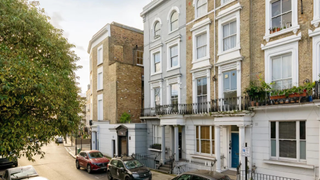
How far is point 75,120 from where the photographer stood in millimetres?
11117

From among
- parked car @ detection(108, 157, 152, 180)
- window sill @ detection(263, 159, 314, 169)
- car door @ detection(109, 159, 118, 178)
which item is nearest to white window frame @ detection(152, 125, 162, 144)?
parked car @ detection(108, 157, 152, 180)

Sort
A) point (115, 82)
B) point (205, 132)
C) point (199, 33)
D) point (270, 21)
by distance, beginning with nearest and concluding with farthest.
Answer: point (270, 21), point (205, 132), point (199, 33), point (115, 82)

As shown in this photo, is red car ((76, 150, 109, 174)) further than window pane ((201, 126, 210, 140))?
Yes

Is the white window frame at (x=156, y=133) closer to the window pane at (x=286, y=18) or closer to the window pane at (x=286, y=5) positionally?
the window pane at (x=286, y=18)

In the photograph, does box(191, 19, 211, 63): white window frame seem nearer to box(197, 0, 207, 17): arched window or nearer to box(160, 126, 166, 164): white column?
box(197, 0, 207, 17): arched window

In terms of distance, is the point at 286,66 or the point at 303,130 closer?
the point at 303,130

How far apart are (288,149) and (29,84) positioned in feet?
39.1

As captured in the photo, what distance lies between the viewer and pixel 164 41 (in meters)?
19.2

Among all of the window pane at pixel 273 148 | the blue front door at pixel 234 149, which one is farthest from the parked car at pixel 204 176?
the blue front door at pixel 234 149

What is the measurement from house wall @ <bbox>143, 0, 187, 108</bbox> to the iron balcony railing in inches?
26.7

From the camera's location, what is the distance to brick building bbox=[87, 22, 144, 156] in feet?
76.5

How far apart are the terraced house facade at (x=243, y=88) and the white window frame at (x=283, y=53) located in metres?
0.04

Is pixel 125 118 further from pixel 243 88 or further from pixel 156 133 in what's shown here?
pixel 243 88

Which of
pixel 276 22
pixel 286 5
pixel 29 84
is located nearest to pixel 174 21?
pixel 276 22
